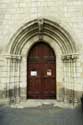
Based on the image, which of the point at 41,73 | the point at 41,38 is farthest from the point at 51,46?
the point at 41,73

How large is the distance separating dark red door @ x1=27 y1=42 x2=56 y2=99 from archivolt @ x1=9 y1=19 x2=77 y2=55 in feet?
1.48

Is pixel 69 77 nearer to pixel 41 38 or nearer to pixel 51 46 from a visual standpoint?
pixel 51 46

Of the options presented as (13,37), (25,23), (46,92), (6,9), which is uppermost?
(6,9)

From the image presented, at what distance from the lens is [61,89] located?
23.1ft

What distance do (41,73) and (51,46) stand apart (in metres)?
0.97

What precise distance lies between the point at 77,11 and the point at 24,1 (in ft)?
5.72

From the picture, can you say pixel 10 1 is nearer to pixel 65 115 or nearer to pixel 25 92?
pixel 25 92

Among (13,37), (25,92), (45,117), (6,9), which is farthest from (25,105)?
(6,9)

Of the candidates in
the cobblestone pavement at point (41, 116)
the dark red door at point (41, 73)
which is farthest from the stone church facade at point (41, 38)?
the cobblestone pavement at point (41, 116)

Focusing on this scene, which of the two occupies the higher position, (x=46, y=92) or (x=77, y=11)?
(x=77, y=11)

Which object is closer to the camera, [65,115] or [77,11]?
[65,115]

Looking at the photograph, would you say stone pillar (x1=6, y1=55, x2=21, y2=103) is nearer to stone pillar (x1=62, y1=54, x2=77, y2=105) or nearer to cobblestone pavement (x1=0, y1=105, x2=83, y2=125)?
cobblestone pavement (x1=0, y1=105, x2=83, y2=125)

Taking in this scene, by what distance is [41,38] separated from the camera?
7.20 m

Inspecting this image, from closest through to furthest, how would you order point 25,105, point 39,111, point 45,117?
point 45,117
point 39,111
point 25,105
